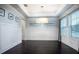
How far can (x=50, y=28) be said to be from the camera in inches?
331

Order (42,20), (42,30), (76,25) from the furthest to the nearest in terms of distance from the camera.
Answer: (42,30) → (42,20) → (76,25)

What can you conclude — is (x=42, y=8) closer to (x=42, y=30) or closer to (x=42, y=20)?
(x=42, y=20)

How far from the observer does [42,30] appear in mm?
8469

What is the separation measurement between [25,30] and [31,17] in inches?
48.4

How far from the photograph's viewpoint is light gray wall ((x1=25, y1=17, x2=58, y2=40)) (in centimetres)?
830

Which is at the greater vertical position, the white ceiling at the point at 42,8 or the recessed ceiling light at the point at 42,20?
the white ceiling at the point at 42,8

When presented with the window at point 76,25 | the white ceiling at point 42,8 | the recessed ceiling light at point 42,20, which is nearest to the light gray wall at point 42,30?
the recessed ceiling light at point 42,20

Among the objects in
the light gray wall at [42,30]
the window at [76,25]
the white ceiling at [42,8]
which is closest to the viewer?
the window at [76,25]

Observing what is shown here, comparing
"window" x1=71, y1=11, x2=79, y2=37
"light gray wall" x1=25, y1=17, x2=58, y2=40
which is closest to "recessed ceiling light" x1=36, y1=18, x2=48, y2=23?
"light gray wall" x1=25, y1=17, x2=58, y2=40

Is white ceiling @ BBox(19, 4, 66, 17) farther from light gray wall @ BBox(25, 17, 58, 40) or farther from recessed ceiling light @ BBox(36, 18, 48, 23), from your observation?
light gray wall @ BBox(25, 17, 58, 40)

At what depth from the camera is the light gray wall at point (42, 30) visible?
8.30m

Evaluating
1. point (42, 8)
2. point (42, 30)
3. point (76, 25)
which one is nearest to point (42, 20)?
point (42, 30)

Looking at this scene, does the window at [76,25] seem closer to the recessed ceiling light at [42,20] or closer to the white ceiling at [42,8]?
the white ceiling at [42,8]
